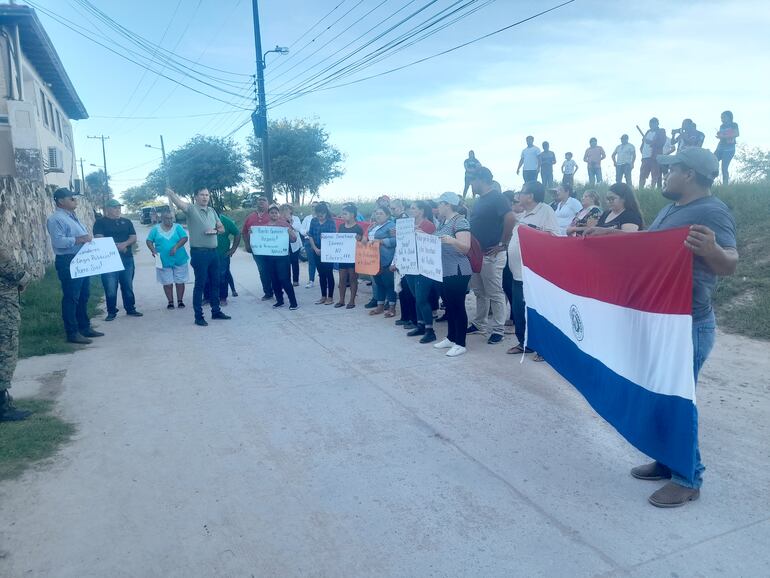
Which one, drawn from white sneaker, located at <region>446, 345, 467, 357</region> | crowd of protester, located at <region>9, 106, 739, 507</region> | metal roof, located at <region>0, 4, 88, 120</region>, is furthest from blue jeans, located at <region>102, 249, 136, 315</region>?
metal roof, located at <region>0, 4, 88, 120</region>

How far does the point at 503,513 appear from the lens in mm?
3449

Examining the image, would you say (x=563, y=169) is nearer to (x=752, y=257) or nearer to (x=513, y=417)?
(x=752, y=257)

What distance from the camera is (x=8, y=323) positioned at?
488 centimetres

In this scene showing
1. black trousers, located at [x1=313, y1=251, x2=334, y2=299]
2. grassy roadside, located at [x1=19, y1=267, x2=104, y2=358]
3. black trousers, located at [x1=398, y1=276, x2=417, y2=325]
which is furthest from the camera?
black trousers, located at [x1=313, y1=251, x2=334, y2=299]

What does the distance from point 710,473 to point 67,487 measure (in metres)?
4.36

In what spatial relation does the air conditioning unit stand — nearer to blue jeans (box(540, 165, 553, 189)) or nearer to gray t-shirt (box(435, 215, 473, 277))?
blue jeans (box(540, 165, 553, 189))

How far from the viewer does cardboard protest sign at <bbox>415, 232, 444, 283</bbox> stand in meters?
6.93

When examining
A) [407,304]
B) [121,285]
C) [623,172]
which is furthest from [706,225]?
[623,172]

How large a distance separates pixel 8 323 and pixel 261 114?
67.1 feet

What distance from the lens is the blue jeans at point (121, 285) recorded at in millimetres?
9305

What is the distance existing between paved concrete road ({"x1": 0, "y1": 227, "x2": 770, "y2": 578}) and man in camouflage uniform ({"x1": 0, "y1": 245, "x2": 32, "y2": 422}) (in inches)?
23.2

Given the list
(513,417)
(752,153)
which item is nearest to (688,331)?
(513,417)

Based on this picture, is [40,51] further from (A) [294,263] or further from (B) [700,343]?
(B) [700,343]

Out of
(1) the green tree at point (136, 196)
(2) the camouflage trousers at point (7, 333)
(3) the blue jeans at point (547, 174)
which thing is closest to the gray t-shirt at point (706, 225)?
(2) the camouflage trousers at point (7, 333)
